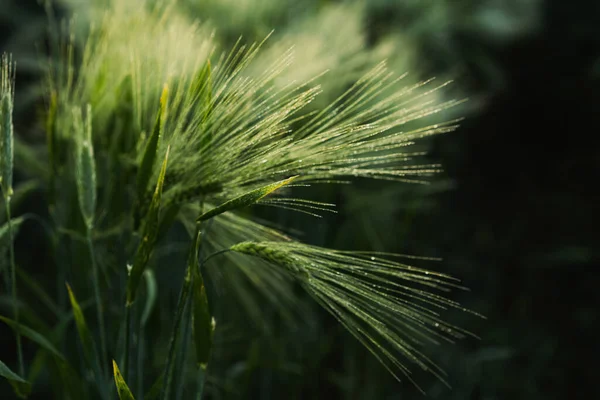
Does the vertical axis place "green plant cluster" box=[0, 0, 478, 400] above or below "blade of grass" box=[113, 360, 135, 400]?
above

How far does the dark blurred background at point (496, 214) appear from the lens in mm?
1283

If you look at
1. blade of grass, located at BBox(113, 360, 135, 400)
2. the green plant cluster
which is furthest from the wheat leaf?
blade of grass, located at BBox(113, 360, 135, 400)

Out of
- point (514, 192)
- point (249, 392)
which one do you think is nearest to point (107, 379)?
point (249, 392)

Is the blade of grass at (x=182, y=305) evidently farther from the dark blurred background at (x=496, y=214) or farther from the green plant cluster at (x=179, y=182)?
the dark blurred background at (x=496, y=214)

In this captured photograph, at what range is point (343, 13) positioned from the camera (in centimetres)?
139

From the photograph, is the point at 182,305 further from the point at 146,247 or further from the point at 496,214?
the point at 496,214

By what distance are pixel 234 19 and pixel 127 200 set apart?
1.48ft

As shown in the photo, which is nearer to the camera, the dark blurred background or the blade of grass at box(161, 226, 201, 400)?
the blade of grass at box(161, 226, 201, 400)

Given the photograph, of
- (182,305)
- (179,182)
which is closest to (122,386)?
(182,305)

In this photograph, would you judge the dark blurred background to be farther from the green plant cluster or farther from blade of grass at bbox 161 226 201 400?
blade of grass at bbox 161 226 201 400

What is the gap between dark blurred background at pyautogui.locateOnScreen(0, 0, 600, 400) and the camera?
1.28 meters

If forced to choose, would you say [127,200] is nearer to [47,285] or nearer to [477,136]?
[47,285]

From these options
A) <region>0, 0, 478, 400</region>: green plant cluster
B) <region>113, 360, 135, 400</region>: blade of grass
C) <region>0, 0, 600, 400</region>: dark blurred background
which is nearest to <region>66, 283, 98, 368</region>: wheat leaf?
<region>0, 0, 478, 400</region>: green plant cluster

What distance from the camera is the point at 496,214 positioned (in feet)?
6.42
